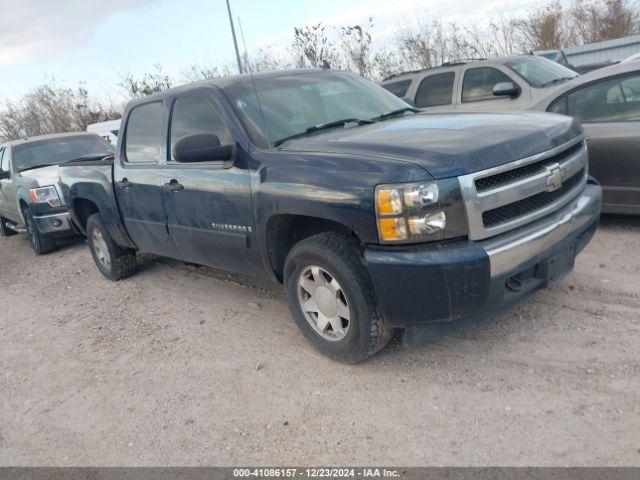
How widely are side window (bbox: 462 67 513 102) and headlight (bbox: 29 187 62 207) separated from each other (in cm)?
604

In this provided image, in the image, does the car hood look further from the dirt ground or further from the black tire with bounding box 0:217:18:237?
the black tire with bounding box 0:217:18:237

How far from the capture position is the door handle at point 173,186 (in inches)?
178

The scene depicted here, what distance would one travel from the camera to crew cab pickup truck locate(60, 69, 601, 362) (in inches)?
120

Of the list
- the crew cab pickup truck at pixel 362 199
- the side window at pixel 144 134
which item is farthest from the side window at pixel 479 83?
the side window at pixel 144 134

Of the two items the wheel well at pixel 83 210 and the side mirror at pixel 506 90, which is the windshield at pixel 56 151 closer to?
the wheel well at pixel 83 210

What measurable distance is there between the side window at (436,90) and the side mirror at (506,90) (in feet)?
3.46

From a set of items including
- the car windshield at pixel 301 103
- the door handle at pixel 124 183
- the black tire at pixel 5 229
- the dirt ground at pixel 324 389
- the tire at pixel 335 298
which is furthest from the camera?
the black tire at pixel 5 229

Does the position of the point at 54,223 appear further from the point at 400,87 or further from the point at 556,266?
the point at 556,266

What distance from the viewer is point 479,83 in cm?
856

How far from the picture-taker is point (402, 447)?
2.88 meters

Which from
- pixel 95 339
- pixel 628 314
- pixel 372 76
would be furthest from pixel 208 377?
pixel 372 76

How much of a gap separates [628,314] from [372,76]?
15742 millimetres

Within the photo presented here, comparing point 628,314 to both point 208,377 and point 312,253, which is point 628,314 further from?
point 208,377

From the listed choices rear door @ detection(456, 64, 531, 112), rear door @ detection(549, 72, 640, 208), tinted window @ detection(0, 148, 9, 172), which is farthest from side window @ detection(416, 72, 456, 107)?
tinted window @ detection(0, 148, 9, 172)
